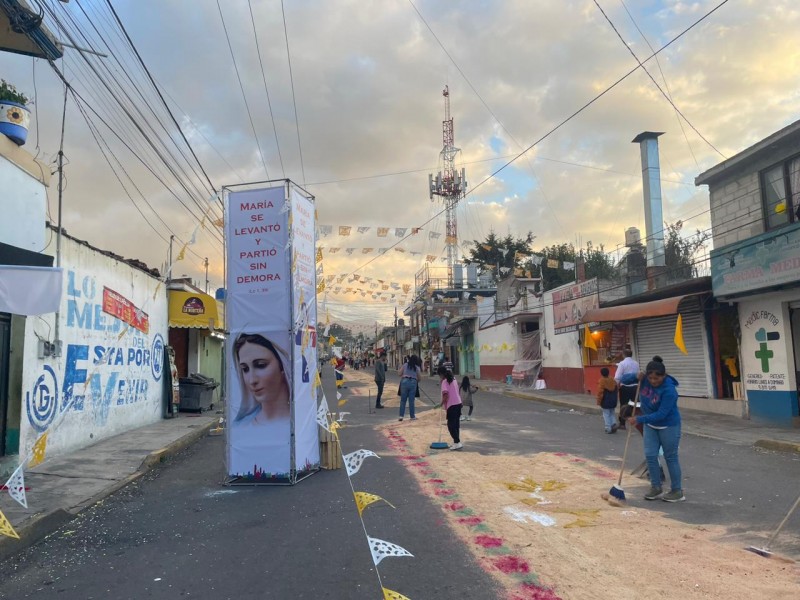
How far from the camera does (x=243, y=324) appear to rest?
26.7ft

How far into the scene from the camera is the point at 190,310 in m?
16.8

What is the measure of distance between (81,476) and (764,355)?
1432 cm

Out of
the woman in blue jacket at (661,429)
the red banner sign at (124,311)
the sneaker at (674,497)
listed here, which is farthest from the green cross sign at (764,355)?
the red banner sign at (124,311)

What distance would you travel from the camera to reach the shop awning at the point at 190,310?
16.5 metres

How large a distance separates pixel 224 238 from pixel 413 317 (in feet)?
207

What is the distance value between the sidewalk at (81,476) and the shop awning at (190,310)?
13.2 ft

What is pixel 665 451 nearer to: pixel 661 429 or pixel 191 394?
pixel 661 429

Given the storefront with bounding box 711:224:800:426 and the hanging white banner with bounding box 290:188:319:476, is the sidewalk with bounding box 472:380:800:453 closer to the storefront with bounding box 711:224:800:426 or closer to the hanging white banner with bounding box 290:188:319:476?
the storefront with bounding box 711:224:800:426

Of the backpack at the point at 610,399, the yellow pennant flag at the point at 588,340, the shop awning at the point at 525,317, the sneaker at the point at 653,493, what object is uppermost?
the shop awning at the point at 525,317

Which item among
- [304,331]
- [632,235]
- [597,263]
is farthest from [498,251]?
[304,331]

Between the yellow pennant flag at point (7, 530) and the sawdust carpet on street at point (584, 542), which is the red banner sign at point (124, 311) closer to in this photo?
the yellow pennant flag at point (7, 530)

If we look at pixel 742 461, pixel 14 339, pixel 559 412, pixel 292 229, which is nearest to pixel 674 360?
pixel 559 412

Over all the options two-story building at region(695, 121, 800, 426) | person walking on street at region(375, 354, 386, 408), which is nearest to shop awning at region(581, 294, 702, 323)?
two-story building at region(695, 121, 800, 426)

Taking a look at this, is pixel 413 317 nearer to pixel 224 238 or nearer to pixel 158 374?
pixel 158 374
